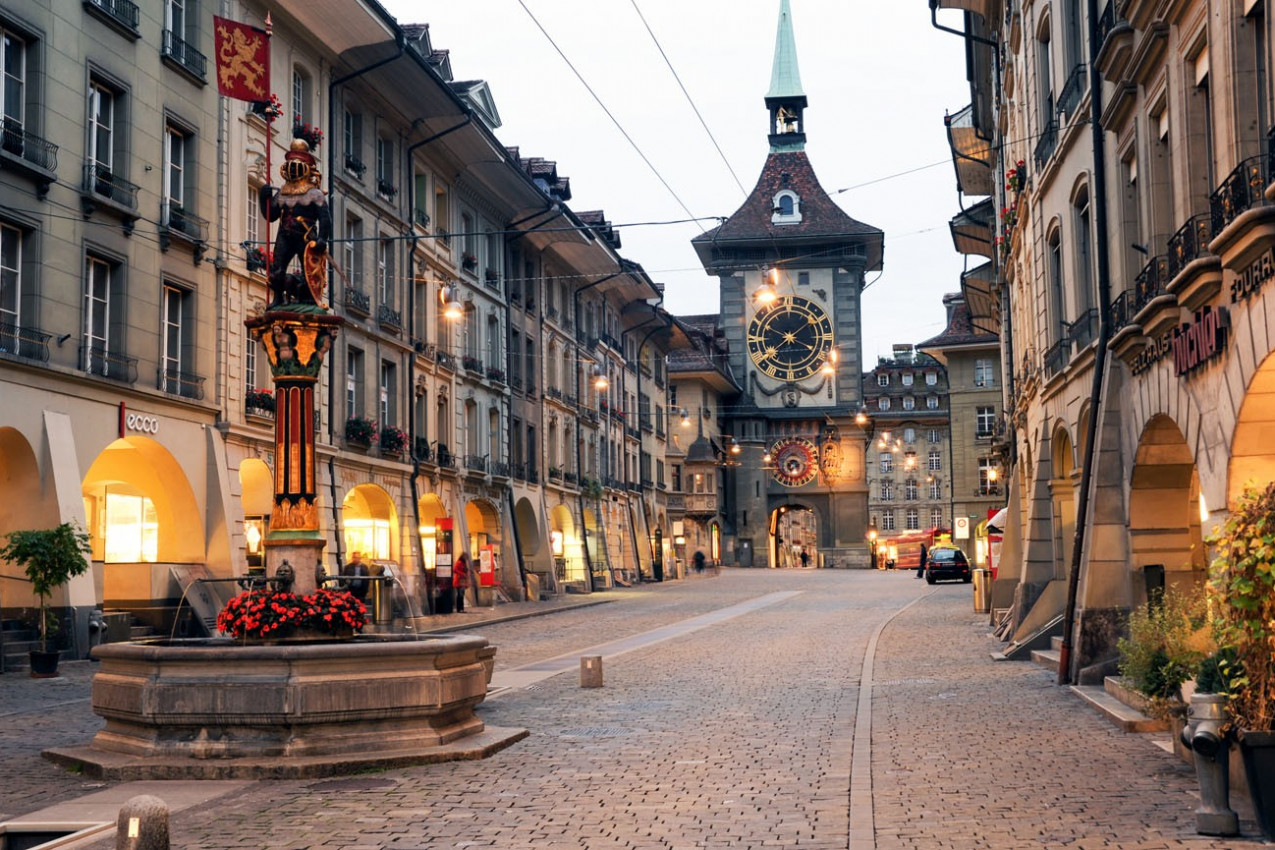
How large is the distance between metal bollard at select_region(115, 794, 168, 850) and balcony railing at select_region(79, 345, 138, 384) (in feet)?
65.3

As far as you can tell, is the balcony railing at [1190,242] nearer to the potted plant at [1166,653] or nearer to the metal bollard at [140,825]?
the potted plant at [1166,653]

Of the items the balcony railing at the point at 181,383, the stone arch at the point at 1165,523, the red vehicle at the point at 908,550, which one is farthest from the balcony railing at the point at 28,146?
the red vehicle at the point at 908,550

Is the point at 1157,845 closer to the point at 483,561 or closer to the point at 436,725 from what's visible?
the point at 436,725

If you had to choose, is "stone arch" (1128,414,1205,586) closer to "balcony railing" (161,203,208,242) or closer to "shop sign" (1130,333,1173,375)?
"shop sign" (1130,333,1173,375)

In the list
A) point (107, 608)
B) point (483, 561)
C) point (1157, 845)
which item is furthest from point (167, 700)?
point (483, 561)

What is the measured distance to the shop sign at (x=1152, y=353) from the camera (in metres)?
15.1

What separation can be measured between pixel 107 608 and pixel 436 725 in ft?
51.5

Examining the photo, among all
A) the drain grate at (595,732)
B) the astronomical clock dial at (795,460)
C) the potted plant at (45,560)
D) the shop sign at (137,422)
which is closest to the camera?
the drain grate at (595,732)

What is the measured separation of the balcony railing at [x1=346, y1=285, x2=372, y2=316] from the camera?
3647 centimetres

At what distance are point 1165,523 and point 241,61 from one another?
15.1 m

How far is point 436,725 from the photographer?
45.0ft

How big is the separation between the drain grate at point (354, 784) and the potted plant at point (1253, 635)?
6.34m

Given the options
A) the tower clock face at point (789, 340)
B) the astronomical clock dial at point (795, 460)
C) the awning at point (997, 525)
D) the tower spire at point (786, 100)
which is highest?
the tower spire at point (786, 100)

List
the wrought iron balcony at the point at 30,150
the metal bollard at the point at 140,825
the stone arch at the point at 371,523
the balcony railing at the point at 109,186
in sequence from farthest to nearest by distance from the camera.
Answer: the stone arch at the point at 371,523 < the balcony railing at the point at 109,186 < the wrought iron balcony at the point at 30,150 < the metal bollard at the point at 140,825
